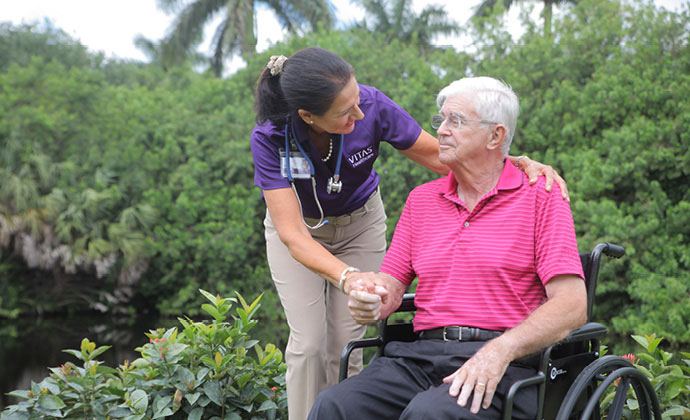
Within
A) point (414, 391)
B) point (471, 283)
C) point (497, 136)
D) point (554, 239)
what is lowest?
point (414, 391)

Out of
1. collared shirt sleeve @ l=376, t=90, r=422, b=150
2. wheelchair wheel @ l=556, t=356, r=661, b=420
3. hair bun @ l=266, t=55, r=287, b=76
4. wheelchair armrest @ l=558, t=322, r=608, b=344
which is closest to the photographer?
wheelchair wheel @ l=556, t=356, r=661, b=420

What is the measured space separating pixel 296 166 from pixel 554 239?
3.25 feet

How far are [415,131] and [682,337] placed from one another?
7978 millimetres

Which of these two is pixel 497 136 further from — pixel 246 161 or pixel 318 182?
pixel 246 161

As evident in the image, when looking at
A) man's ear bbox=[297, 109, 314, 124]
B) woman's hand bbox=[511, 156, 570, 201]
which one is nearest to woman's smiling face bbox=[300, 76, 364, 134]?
man's ear bbox=[297, 109, 314, 124]

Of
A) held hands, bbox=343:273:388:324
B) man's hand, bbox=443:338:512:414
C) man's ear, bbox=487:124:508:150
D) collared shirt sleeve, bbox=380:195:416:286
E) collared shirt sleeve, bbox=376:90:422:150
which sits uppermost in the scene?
collared shirt sleeve, bbox=376:90:422:150

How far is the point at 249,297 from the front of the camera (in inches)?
552

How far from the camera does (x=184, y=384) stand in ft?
9.29

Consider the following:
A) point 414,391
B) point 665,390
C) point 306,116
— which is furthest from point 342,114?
point 665,390

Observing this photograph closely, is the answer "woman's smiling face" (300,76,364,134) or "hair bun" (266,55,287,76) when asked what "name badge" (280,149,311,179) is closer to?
"woman's smiling face" (300,76,364,134)

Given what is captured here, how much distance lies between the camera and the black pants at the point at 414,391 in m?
1.85

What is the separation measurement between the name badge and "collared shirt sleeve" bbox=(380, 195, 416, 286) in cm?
42

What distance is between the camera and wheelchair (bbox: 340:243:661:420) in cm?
188

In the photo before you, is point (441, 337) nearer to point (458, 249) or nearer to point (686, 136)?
point (458, 249)
